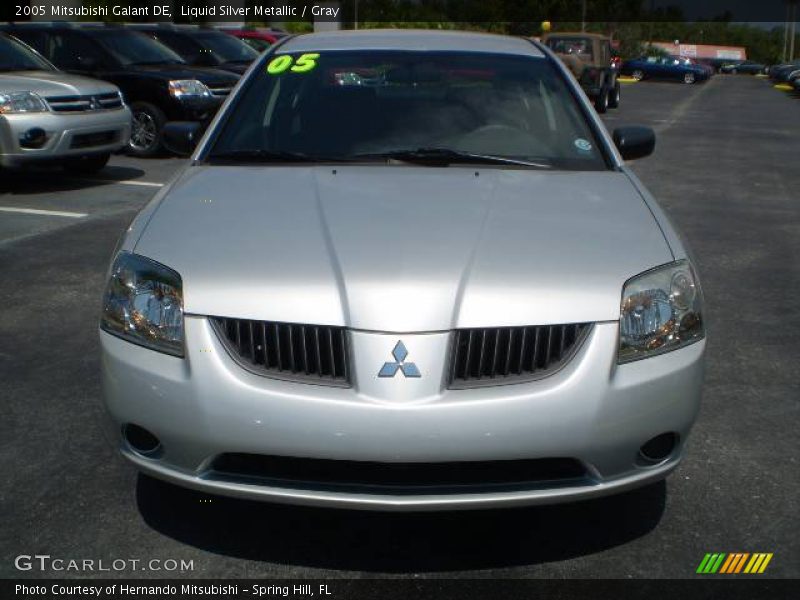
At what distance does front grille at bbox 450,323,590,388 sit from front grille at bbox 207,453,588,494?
23 centimetres

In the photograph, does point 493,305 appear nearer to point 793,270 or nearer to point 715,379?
point 715,379

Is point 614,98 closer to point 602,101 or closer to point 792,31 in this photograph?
point 602,101

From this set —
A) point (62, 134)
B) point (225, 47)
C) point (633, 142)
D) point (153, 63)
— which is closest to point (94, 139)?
point (62, 134)

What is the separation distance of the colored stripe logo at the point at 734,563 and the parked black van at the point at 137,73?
1049 centimetres

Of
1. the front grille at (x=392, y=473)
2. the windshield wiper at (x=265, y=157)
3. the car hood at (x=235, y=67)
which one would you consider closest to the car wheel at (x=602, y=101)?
the car hood at (x=235, y=67)

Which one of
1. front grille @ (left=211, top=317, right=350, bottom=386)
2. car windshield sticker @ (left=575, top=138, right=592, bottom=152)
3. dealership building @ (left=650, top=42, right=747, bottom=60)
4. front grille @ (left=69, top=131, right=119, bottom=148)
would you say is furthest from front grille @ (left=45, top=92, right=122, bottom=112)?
dealership building @ (left=650, top=42, right=747, bottom=60)

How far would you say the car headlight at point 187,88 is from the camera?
41.8ft

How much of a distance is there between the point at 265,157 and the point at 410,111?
68cm

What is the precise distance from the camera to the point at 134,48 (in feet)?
45.4

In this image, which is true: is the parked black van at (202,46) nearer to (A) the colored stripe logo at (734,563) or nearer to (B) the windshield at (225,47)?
Result: (B) the windshield at (225,47)

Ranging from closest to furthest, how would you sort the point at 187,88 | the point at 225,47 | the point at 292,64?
the point at 292,64 → the point at 187,88 → the point at 225,47

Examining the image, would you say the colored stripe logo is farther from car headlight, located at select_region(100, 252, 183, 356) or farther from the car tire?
the car tire

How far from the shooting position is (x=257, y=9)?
39.5 m

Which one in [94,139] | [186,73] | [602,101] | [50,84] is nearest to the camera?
[50,84]
